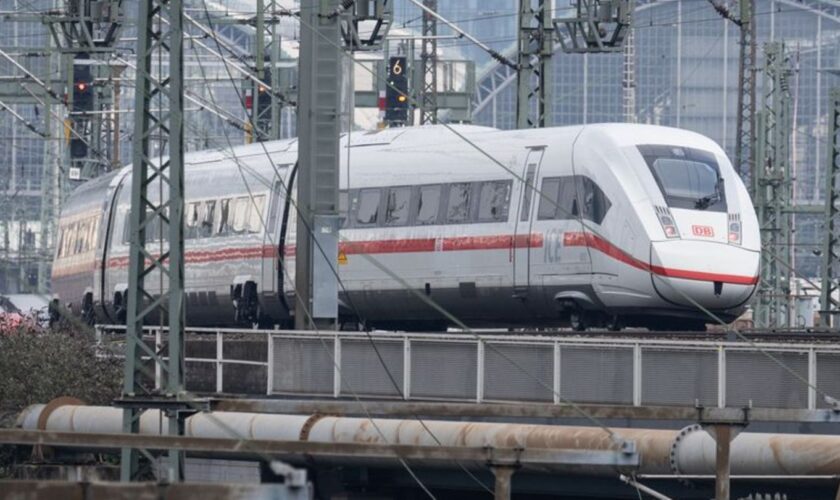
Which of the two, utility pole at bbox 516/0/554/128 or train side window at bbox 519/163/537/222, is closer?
train side window at bbox 519/163/537/222

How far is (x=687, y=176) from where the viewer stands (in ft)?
106

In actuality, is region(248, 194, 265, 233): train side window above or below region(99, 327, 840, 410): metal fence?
above

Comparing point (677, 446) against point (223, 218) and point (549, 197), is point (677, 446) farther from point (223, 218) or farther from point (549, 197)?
point (223, 218)

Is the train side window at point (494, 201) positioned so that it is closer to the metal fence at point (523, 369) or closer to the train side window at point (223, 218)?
the metal fence at point (523, 369)

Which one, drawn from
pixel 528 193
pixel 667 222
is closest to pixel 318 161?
pixel 528 193

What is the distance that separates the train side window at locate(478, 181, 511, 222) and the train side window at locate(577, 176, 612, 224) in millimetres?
1718

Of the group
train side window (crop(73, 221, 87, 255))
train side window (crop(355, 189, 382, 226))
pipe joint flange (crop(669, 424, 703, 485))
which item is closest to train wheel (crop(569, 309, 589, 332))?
train side window (crop(355, 189, 382, 226))

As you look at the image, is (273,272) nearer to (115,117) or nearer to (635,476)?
(635,476)

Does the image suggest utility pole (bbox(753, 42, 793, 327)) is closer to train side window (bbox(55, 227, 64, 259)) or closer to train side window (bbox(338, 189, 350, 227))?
train side window (bbox(55, 227, 64, 259))

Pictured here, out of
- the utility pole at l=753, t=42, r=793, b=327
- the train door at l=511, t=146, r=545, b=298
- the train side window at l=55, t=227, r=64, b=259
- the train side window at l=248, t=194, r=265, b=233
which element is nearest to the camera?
the train door at l=511, t=146, r=545, b=298

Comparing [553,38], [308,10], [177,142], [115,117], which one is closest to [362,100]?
[115,117]

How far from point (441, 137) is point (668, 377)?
12010mm

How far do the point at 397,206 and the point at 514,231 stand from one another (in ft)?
9.52

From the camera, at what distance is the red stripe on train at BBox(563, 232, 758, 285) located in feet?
102
